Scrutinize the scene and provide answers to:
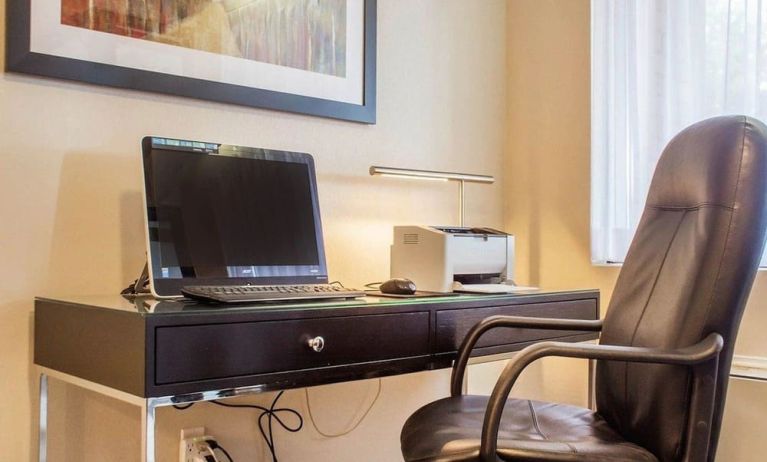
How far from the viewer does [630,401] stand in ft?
4.67

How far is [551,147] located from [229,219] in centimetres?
140

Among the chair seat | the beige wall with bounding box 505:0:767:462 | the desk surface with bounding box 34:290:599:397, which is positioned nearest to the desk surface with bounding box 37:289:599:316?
the desk surface with bounding box 34:290:599:397

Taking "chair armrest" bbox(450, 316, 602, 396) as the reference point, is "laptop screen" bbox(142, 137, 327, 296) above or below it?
above

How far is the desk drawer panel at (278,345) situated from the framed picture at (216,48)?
81cm

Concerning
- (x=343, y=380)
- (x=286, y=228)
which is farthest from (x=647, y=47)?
(x=343, y=380)

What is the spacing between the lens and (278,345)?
140 centimetres

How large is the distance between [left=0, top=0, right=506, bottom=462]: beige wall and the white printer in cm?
27

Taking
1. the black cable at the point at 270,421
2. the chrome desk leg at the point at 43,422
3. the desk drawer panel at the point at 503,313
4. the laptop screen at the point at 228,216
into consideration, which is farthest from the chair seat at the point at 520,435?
the chrome desk leg at the point at 43,422

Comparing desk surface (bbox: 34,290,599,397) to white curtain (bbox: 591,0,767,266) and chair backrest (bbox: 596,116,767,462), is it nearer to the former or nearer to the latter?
chair backrest (bbox: 596,116,767,462)

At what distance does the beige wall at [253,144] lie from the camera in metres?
1.65

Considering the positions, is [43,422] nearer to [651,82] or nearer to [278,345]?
[278,345]

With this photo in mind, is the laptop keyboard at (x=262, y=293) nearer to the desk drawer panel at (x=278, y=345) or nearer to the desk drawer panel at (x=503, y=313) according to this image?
the desk drawer panel at (x=278, y=345)

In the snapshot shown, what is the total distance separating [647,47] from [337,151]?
112cm

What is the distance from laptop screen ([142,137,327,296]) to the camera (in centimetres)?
165
